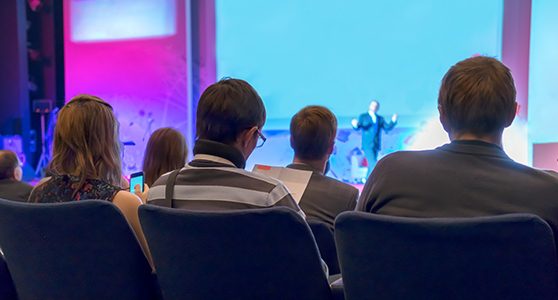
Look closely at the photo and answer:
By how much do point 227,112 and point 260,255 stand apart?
18.8 inches

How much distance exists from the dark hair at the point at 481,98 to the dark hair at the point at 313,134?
38.8 inches

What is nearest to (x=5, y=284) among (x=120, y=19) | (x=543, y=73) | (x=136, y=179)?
(x=136, y=179)

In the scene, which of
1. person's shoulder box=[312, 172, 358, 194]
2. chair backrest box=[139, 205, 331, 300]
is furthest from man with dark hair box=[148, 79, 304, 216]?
person's shoulder box=[312, 172, 358, 194]

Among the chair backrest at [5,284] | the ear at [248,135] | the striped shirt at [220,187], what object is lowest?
the chair backrest at [5,284]

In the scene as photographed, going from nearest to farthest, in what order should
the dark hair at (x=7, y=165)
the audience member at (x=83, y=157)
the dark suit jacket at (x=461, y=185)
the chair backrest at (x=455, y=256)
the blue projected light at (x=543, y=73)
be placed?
the chair backrest at (x=455, y=256) < the dark suit jacket at (x=461, y=185) < the audience member at (x=83, y=157) < the dark hair at (x=7, y=165) < the blue projected light at (x=543, y=73)

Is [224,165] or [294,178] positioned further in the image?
[294,178]

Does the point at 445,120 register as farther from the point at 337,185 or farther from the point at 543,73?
the point at 543,73

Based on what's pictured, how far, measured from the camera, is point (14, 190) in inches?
115

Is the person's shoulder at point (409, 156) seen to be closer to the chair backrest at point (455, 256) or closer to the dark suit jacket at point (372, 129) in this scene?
the chair backrest at point (455, 256)

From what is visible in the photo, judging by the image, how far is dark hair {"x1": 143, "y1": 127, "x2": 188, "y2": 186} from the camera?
8.67ft

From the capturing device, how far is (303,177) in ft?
6.82

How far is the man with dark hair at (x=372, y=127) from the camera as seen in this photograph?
645 cm

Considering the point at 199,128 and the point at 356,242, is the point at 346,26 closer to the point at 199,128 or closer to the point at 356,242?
the point at 199,128

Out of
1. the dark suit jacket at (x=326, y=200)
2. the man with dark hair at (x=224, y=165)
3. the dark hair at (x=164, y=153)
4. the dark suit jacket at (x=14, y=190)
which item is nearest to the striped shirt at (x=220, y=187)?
the man with dark hair at (x=224, y=165)
